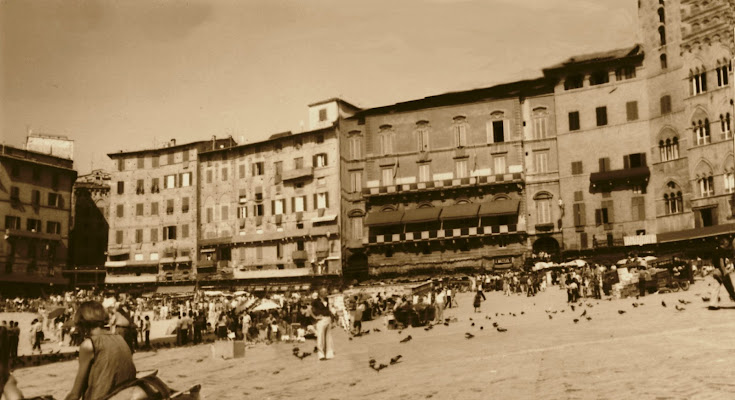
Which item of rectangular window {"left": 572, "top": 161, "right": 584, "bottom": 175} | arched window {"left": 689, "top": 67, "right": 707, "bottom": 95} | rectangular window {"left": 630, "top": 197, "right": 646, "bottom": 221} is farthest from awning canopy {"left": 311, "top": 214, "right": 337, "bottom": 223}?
arched window {"left": 689, "top": 67, "right": 707, "bottom": 95}

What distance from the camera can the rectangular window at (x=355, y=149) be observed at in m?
62.8

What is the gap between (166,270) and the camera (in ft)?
231

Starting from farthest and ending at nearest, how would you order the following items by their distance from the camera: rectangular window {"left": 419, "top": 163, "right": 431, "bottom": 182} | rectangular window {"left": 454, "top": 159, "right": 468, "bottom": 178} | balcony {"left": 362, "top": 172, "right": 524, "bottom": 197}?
rectangular window {"left": 419, "top": 163, "right": 431, "bottom": 182} < rectangular window {"left": 454, "top": 159, "right": 468, "bottom": 178} < balcony {"left": 362, "top": 172, "right": 524, "bottom": 197}

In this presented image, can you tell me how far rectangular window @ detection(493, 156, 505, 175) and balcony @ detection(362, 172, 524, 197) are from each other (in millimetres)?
783

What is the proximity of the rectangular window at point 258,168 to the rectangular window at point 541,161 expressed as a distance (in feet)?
80.9

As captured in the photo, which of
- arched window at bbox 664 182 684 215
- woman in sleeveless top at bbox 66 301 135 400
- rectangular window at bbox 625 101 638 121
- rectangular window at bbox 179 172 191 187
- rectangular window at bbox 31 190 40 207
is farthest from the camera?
rectangular window at bbox 179 172 191 187

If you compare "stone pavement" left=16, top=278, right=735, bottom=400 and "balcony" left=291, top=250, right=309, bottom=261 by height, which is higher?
"balcony" left=291, top=250, right=309, bottom=261

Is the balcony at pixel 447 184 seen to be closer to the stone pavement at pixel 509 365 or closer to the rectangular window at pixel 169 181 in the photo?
the rectangular window at pixel 169 181

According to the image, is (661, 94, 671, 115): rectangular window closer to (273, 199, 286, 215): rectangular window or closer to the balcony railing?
the balcony railing

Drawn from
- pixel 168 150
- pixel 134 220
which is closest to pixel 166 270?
pixel 134 220

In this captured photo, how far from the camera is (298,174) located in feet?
210

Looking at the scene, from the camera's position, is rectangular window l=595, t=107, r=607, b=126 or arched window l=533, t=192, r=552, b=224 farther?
arched window l=533, t=192, r=552, b=224

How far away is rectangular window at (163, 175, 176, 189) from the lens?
2843 inches

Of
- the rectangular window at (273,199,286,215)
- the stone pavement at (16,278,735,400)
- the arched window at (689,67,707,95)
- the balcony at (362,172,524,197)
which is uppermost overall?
the arched window at (689,67,707,95)
